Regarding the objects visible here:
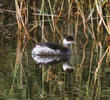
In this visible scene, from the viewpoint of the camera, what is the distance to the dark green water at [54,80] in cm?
615

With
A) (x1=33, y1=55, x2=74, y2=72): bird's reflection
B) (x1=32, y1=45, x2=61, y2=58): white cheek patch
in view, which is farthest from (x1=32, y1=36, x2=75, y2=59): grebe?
(x1=33, y1=55, x2=74, y2=72): bird's reflection

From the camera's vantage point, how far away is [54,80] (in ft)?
23.6

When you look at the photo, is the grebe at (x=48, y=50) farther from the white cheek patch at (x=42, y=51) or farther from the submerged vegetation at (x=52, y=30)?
the submerged vegetation at (x=52, y=30)

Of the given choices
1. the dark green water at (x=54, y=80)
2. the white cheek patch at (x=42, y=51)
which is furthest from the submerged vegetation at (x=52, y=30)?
the white cheek patch at (x=42, y=51)

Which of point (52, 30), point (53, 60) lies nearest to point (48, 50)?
point (53, 60)

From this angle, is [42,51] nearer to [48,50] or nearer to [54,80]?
[48,50]

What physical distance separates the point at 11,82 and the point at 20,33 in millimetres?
5031

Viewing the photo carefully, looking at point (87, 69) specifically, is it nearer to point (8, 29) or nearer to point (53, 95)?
point (53, 95)

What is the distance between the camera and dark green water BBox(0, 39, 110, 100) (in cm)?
615

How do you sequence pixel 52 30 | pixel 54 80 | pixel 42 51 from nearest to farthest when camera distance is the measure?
pixel 54 80 < pixel 42 51 < pixel 52 30

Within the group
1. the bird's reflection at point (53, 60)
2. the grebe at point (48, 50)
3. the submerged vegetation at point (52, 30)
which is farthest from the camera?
the grebe at point (48, 50)

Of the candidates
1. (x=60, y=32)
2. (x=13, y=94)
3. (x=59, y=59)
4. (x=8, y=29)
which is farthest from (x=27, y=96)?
(x=8, y=29)

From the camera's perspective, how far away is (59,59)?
9.70 m

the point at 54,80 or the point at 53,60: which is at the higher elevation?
the point at 53,60
